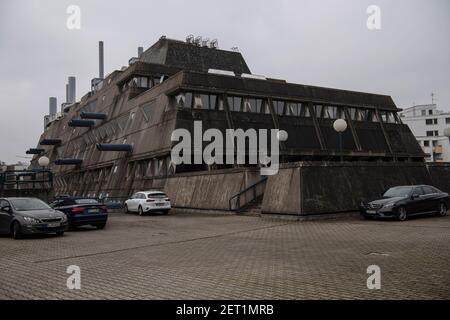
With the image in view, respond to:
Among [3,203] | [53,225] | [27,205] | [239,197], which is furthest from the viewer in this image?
[239,197]

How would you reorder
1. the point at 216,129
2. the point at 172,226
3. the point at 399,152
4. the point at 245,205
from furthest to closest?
the point at 399,152
the point at 216,129
the point at 245,205
the point at 172,226

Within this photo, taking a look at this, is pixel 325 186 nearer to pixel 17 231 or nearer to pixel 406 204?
pixel 406 204

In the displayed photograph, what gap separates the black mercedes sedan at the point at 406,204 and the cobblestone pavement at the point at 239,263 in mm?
1343

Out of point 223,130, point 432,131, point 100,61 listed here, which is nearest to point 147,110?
point 223,130

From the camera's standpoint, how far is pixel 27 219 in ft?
49.1

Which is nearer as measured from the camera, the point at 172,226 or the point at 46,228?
the point at 46,228

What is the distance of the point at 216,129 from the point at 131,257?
2387 cm

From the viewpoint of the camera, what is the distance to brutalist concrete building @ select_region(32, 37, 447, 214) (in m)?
20.3

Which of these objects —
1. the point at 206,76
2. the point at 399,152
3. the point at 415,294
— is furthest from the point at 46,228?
the point at 399,152

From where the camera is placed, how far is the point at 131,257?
10422 millimetres

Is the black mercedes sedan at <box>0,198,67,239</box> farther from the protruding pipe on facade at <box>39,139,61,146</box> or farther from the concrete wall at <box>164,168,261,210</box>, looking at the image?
the protruding pipe on facade at <box>39,139,61,146</box>

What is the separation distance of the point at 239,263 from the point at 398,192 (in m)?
11.6

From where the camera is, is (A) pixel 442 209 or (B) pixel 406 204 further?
(A) pixel 442 209
